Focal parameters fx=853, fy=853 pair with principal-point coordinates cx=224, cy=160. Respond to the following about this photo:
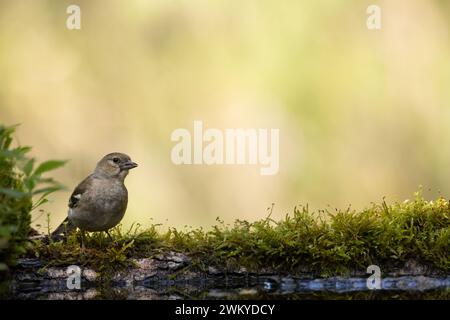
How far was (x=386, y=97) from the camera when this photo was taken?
43.4 feet

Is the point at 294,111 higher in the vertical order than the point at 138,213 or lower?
higher

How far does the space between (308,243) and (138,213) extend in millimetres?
5772

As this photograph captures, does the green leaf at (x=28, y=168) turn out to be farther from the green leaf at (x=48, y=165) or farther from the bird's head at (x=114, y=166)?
the bird's head at (x=114, y=166)

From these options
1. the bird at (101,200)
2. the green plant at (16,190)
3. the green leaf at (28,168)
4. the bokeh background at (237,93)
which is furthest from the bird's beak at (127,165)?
the bokeh background at (237,93)

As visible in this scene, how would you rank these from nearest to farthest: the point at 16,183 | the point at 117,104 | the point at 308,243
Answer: the point at 16,183
the point at 308,243
the point at 117,104

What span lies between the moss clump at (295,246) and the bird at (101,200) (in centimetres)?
46

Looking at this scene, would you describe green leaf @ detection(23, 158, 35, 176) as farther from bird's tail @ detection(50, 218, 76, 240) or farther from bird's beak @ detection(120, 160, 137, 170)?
bird's beak @ detection(120, 160, 137, 170)

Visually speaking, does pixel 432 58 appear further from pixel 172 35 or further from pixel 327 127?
pixel 172 35

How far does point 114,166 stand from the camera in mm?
8062

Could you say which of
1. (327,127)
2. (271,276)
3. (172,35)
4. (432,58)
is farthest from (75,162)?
(271,276)

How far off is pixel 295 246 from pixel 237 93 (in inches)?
262

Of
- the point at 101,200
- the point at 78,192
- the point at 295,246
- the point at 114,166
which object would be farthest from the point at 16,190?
the point at 295,246
